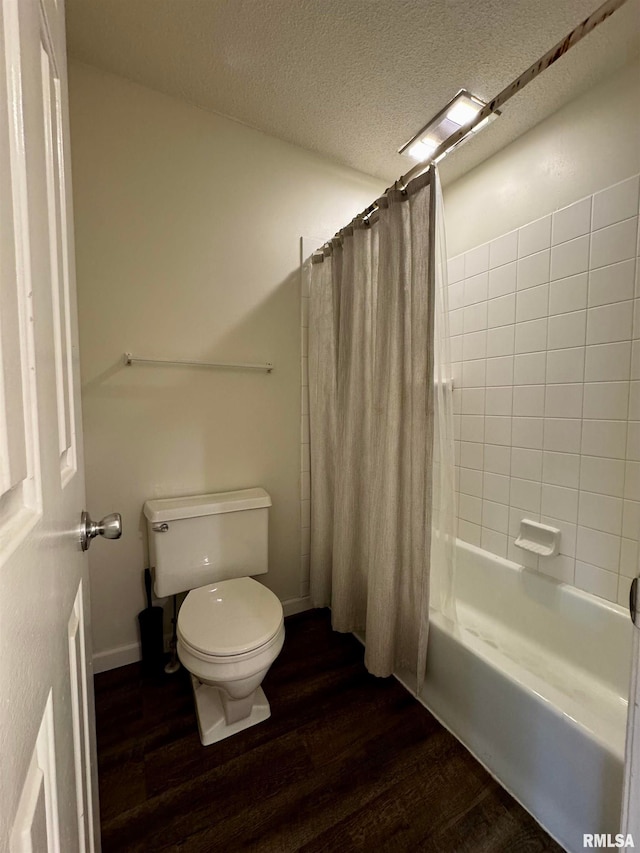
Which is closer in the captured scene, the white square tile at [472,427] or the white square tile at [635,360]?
the white square tile at [635,360]

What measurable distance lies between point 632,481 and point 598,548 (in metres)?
0.30

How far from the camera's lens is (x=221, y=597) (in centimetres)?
143

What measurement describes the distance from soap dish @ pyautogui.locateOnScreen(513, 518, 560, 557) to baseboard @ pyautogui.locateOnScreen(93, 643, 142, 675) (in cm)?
185

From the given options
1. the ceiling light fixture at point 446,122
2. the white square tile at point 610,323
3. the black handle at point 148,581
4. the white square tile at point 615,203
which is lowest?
the black handle at point 148,581

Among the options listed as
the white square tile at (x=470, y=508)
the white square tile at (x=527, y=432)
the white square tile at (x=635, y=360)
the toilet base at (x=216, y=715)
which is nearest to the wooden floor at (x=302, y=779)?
the toilet base at (x=216, y=715)

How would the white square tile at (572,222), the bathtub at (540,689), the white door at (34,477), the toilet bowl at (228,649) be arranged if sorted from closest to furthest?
the white door at (34,477), the bathtub at (540,689), the toilet bowl at (228,649), the white square tile at (572,222)

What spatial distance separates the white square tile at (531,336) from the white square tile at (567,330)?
0.10ft

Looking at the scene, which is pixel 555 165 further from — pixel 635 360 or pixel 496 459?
pixel 496 459

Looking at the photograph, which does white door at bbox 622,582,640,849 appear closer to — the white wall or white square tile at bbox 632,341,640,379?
the white wall

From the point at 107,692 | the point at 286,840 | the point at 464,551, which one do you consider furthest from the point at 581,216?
the point at 107,692

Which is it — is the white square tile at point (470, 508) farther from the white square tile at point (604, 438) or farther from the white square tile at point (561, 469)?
the white square tile at point (604, 438)

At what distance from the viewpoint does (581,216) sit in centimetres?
142

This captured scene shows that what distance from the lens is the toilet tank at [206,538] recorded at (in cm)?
149

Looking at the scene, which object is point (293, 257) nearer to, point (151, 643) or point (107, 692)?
point (151, 643)
